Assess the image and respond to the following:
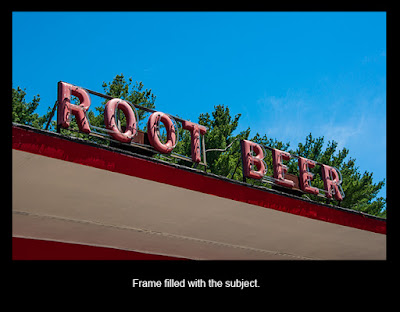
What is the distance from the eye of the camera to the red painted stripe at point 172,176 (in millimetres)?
7379

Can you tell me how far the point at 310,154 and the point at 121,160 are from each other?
3352 centimetres

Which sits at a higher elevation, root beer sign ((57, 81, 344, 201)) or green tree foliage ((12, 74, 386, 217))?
green tree foliage ((12, 74, 386, 217))

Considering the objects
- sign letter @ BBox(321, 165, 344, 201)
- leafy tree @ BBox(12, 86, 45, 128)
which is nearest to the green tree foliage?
leafy tree @ BBox(12, 86, 45, 128)

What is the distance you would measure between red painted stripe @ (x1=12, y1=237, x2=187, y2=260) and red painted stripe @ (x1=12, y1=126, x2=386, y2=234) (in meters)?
2.68

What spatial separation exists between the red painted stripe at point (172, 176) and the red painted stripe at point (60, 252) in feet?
8.79

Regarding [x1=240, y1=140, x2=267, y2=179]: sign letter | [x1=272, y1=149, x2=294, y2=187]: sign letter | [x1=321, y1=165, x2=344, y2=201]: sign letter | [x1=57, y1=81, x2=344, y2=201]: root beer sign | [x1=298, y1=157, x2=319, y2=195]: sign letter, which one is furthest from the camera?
[x1=321, y1=165, x2=344, y2=201]: sign letter

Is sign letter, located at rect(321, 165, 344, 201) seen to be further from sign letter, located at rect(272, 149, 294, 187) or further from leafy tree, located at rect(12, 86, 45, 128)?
leafy tree, located at rect(12, 86, 45, 128)

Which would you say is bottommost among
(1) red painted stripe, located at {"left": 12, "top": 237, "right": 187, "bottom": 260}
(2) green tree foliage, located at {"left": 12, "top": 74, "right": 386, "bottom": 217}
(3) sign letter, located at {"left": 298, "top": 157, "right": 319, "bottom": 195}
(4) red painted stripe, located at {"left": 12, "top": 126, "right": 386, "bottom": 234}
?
(1) red painted stripe, located at {"left": 12, "top": 237, "right": 187, "bottom": 260}

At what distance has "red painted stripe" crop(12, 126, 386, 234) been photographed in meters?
7.38

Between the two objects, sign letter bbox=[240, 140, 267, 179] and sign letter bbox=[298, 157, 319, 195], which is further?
sign letter bbox=[298, 157, 319, 195]

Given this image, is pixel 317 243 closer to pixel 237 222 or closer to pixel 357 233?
pixel 357 233

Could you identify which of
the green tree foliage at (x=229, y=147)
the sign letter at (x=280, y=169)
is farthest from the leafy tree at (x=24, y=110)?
the sign letter at (x=280, y=169)
